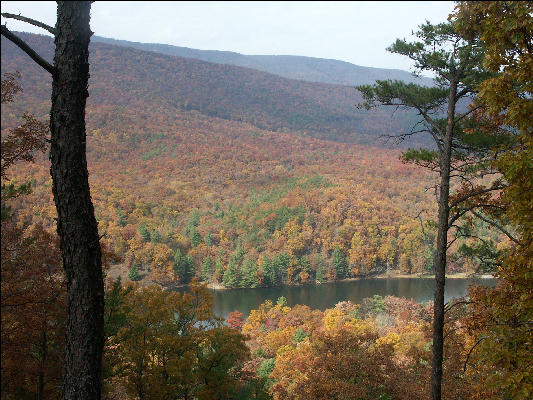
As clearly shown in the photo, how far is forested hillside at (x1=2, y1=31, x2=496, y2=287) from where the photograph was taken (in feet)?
181

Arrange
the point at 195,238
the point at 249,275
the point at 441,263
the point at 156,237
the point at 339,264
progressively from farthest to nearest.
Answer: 1. the point at 195,238
2. the point at 156,237
3. the point at 339,264
4. the point at 249,275
5. the point at 441,263

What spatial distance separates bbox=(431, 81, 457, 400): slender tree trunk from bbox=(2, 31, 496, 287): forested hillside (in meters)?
10.1

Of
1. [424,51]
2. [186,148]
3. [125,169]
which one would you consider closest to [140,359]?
[424,51]

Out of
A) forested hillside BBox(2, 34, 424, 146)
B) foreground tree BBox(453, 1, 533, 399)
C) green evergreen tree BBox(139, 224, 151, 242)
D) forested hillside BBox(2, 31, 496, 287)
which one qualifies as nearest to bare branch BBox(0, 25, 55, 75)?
foreground tree BBox(453, 1, 533, 399)

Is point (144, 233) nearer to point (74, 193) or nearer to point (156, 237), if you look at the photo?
point (156, 237)

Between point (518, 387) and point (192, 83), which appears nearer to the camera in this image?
point (518, 387)

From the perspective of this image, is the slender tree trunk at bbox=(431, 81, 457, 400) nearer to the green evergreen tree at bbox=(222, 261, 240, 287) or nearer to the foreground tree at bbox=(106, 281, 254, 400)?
the foreground tree at bbox=(106, 281, 254, 400)

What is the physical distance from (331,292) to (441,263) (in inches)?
1621

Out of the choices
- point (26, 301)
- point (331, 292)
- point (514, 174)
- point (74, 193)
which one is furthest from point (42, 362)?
point (331, 292)

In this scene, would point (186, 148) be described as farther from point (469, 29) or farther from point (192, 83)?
point (469, 29)

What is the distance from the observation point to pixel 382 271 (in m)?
55.5

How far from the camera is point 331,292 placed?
45469 millimetres

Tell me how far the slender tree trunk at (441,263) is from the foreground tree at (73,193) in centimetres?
453

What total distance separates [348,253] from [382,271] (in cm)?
561
